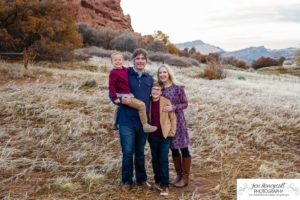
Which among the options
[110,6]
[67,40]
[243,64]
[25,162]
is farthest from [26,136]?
[110,6]

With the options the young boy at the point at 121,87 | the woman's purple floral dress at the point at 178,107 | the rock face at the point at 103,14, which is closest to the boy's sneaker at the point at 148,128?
the young boy at the point at 121,87

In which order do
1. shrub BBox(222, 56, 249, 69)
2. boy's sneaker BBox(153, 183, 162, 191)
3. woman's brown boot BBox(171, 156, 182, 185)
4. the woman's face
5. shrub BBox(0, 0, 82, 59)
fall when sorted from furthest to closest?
1. shrub BBox(222, 56, 249, 69)
2. shrub BBox(0, 0, 82, 59)
3. woman's brown boot BBox(171, 156, 182, 185)
4. boy's sneaker BBox(153, 183, 162, 191)
5. the woman's face

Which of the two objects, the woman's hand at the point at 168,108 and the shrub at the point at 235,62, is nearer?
the woman's hand at the point at 168,108

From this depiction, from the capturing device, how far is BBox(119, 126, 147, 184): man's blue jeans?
4.80m

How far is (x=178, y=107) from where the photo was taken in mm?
4891

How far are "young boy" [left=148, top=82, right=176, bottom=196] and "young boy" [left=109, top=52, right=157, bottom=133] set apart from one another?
16 cm

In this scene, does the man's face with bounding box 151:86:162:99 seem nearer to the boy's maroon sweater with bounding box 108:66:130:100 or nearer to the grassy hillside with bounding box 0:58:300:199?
the boy's maroon sweater with bounding box 108:66:130:100

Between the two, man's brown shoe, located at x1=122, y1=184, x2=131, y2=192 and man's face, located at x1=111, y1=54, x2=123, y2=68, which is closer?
man's face, located at x1=111, y1=54, x2=123, y2=68

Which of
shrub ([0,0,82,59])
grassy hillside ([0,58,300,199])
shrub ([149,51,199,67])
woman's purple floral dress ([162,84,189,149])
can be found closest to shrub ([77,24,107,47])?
shrub ([149,51,199,67])

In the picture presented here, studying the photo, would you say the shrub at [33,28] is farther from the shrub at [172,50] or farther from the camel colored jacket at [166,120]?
the shrub at [172,50]

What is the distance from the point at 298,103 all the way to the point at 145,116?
705 cm

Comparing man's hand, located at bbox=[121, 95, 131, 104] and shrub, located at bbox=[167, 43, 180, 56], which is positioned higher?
shrub, located at bbox=[167, 43, 180, 56]

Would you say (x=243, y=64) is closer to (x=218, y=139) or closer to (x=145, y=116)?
(x=218, y=139)

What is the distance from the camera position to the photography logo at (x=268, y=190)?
464 centimetres
